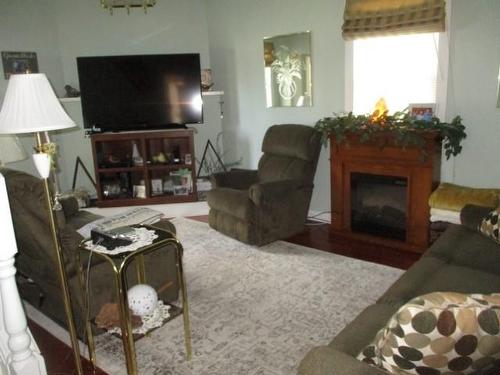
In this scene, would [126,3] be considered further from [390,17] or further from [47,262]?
[47,262]

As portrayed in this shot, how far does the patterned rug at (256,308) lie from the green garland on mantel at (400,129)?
1.01 meters

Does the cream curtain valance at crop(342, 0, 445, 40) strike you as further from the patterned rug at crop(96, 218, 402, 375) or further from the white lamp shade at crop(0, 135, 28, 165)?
the white lamp shade at crop(0, 135, 28, 165)

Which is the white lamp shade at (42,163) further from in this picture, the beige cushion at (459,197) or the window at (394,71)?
the window at (394,71)

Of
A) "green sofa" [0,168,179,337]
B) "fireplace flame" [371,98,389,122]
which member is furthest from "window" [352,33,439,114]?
"green sofa" [0,168,179,337]

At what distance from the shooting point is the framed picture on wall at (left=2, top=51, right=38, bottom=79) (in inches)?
178

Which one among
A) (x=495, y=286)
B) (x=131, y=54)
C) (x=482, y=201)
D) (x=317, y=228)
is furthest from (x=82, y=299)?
(x=131, y=54)

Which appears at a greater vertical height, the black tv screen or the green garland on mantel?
the black tv screen

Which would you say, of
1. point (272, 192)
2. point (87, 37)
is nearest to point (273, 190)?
point (272, 192)

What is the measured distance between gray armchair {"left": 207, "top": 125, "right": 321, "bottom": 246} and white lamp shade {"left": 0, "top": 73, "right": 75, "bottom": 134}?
1.97m

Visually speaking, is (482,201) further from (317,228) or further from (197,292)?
(197,292)

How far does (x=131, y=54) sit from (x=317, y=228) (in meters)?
3.21

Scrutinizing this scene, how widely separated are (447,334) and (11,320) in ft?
5.46

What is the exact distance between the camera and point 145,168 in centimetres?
500

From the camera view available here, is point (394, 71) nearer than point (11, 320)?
No
